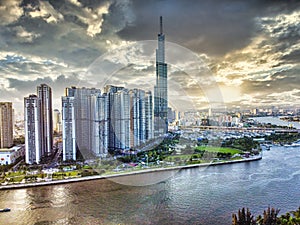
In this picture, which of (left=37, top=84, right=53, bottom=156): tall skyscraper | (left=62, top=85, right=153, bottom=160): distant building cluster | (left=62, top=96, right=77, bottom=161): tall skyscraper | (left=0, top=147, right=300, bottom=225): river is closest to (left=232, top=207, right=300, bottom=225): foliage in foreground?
(left=0, top=147, right=300, bottom=225): river

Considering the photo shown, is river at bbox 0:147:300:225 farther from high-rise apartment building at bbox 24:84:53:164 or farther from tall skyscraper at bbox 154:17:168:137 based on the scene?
tall skyscraper at bbox 154:17:168:137

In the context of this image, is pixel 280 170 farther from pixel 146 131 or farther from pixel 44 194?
pixel 44 194

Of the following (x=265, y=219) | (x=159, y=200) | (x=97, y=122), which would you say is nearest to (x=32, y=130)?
(x=97, y=122)

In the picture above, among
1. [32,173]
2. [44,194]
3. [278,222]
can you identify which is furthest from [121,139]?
[278,222]

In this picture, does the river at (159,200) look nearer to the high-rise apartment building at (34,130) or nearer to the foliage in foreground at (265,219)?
the foliage in foreground at (265,219)

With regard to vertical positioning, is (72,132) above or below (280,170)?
above

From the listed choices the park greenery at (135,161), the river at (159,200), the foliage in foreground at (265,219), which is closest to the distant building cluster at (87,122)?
the park greenery at (135,161)
